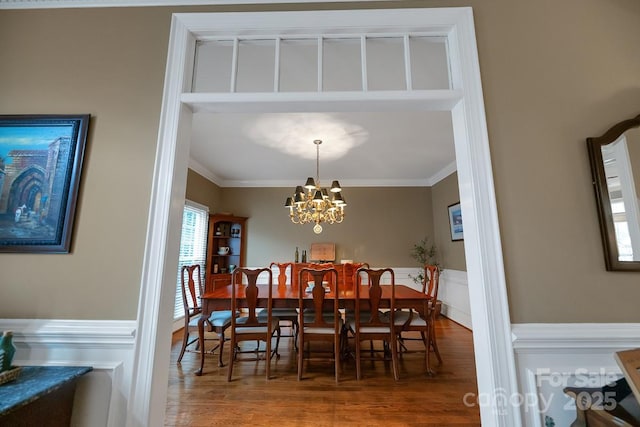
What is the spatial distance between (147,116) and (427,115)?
106 inches

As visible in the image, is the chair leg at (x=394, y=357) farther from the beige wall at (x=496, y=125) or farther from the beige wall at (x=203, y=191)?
the beige wall at (x=203, y=191)

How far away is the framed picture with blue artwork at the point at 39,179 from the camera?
A: 1250 millimetres

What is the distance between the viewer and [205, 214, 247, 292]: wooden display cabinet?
15.5 feet

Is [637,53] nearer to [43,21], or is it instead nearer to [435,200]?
[43,21]

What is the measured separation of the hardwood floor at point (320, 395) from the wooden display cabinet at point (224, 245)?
76.1 inches

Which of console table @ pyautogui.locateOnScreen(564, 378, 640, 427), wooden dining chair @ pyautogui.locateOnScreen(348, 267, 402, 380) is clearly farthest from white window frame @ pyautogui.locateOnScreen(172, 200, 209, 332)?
console table @ pyautogui.locateOnScreen(564, 378, 640, 427)

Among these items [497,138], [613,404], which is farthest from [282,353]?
[497,138]

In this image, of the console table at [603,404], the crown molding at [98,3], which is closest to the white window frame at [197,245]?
the crown molding at [98,3]

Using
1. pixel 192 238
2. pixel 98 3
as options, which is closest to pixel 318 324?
pixel 98 3

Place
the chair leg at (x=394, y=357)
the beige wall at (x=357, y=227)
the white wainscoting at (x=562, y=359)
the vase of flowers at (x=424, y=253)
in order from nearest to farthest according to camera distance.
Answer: the white wainscoting at (x=562, y=359), the chair leg at (x=394, y=357), the vase of flowers at (x=424, y=253), the beige wall at (x=357, y=227)

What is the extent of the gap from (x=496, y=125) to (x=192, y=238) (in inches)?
184

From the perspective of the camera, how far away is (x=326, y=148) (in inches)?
148

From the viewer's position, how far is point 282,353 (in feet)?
10.1

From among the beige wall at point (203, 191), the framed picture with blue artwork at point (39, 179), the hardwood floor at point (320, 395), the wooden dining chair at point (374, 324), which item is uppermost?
the beige wall at point (203, 191)
